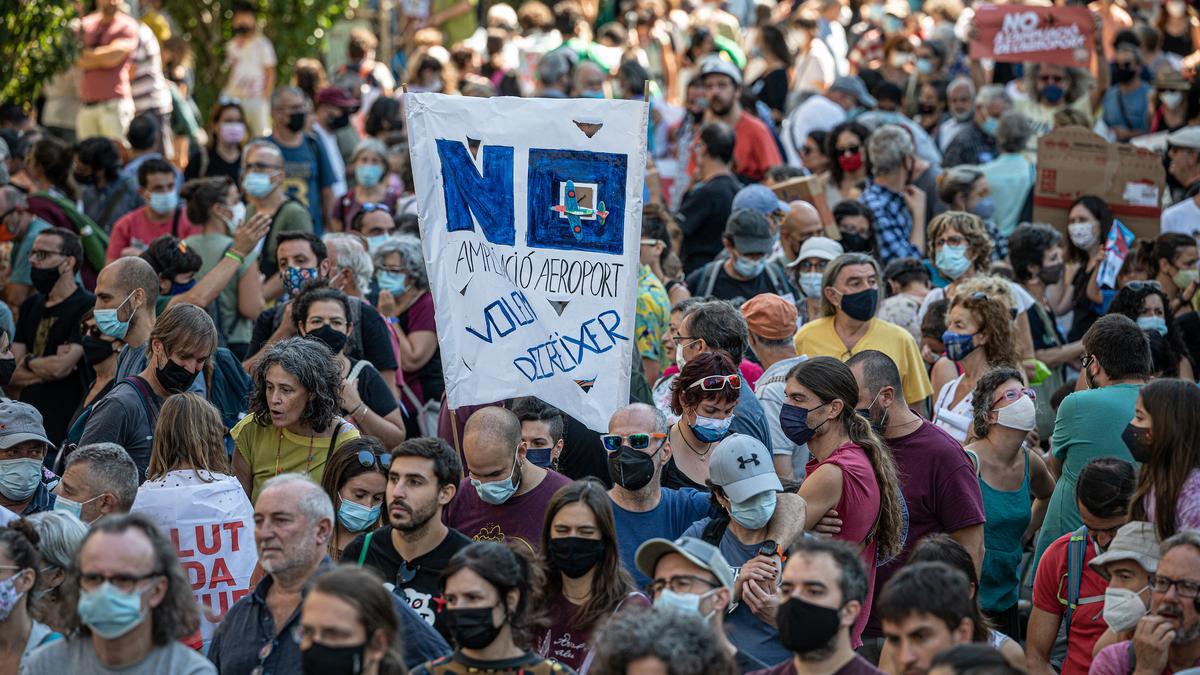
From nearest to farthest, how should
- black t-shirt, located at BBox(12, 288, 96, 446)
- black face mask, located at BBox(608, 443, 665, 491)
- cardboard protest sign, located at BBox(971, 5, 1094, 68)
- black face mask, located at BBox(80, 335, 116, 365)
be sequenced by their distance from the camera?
black face mask, located at BBox(608, 443, 665, 491) < black face mask, located at BBox(80, 335, 116, 365) < black t-shirt, located at BBox(12, 288, 96, 446) < cardboard protest sign, located at BBox(971, 5, 1094, 68)

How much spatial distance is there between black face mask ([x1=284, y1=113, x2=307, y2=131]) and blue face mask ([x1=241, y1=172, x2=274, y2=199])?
1.81 meters

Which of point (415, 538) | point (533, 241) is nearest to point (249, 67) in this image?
point (533, 241)

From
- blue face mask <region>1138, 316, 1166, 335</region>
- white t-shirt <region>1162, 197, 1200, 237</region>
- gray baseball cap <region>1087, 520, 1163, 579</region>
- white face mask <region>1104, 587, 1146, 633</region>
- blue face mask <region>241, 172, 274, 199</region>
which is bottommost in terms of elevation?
white face mask <region>1104, 587, 1146, 633</region>

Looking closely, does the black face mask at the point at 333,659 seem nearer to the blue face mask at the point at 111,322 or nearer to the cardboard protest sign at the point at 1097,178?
the blue face mask at the point at 111,322

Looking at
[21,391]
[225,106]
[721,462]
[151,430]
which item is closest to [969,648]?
[721,462]

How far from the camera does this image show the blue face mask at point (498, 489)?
6473mm

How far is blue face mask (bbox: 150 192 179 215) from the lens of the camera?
1084 centimetres

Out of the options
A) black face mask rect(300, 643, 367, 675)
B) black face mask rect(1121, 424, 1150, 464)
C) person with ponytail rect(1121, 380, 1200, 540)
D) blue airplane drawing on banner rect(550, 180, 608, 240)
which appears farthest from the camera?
blue airplane drawing on banner rect(550, 180, 608, 240)

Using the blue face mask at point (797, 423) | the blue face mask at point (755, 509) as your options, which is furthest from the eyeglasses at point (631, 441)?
the blue face mask at point (755, 509)

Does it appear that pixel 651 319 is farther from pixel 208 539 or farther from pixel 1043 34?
pixel 1043 34

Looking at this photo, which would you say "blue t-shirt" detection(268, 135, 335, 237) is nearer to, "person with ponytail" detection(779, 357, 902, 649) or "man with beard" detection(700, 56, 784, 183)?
"man with beard" detection(700, 56, 784, 183)

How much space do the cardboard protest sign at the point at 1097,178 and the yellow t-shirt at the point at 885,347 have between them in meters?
3.45

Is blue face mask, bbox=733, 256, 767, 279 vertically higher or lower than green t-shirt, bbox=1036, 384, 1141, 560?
higher

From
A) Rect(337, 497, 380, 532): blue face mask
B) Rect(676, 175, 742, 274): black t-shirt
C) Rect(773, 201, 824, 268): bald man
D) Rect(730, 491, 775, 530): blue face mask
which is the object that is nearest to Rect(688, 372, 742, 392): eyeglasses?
Rect(730, 491, 775, 530): blue face mask
